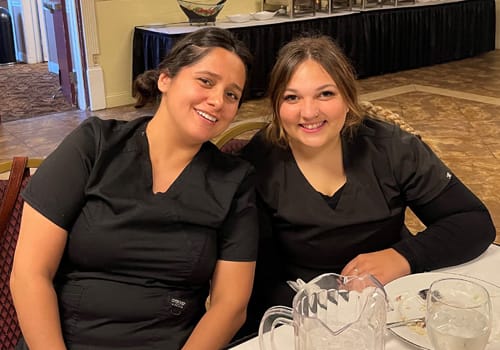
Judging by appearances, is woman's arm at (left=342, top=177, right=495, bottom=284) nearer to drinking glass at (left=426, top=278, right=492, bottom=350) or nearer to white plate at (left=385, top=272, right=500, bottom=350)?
white plate at (left=385, top=272, right=500, bottom=350)

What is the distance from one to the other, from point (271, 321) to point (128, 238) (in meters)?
0.41

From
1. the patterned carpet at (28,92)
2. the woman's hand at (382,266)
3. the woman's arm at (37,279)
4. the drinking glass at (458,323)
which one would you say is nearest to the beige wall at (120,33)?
the patterned carpet at (28,92)

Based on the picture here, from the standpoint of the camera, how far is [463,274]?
1.32m

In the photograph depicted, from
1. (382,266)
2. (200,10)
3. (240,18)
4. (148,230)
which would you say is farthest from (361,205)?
(240,18)

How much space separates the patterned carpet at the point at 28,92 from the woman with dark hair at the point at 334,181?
14.3 feet

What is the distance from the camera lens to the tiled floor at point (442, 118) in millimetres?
4160

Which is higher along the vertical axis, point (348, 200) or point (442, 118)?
point (348, 200)

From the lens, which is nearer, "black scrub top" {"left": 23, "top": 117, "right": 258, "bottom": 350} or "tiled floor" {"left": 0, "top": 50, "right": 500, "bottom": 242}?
"black scrub top" {"left": 23, "top": 117, "right": 258, "bottom": 350}

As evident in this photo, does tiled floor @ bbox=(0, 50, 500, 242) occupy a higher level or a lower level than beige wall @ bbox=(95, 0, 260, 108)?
lower

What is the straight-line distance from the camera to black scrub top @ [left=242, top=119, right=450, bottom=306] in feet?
4.91

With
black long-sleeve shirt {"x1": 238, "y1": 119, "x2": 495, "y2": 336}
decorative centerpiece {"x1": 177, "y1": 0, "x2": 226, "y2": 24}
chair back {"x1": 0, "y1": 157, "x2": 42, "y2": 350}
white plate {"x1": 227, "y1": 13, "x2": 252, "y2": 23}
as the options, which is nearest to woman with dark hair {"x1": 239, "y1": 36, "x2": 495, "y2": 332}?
black long-sleeve shirt {"x1": 238, "y1": 119, "x2": 495, "y2": 336}

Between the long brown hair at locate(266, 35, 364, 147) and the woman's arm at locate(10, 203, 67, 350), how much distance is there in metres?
0.57

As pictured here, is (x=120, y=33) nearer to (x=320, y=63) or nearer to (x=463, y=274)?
(x=320, y=63)

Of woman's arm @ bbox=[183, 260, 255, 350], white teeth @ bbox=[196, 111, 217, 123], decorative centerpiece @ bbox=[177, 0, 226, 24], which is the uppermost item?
decorative centerpiece @ bbox=[177, 0, 226, 24]
